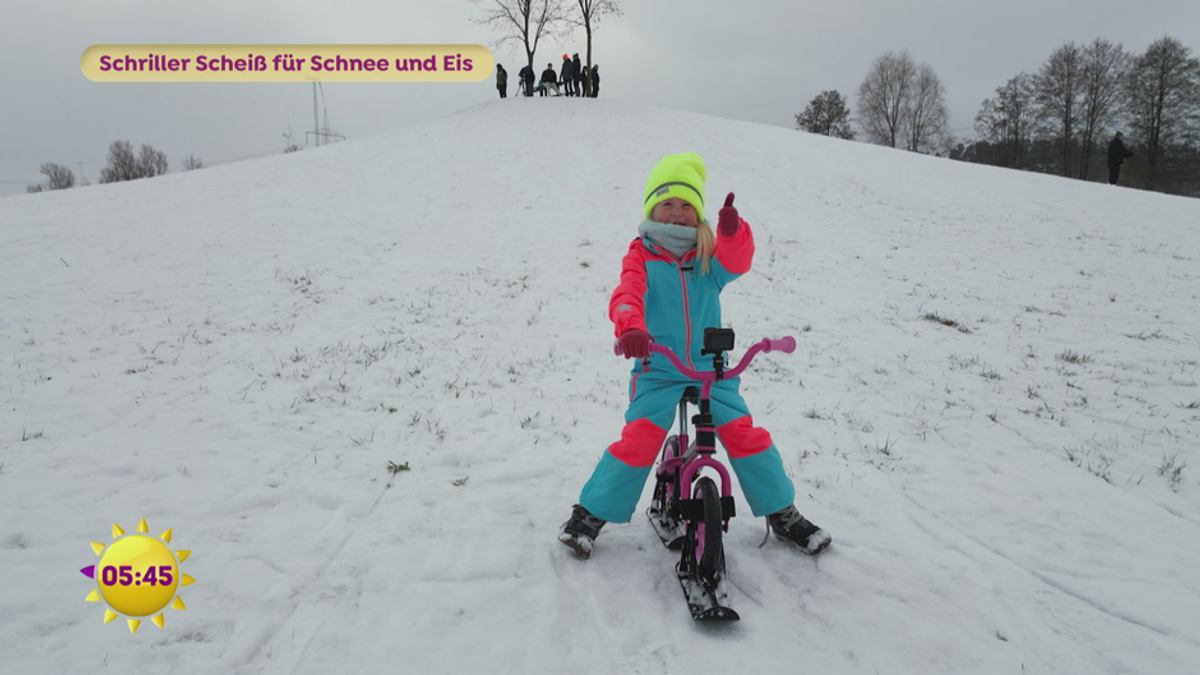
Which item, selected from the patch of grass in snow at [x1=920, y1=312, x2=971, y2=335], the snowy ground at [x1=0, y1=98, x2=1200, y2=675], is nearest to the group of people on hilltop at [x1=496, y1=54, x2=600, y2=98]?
the snowy ground at [x1=0, y1=98, x2=1200, y2=675]

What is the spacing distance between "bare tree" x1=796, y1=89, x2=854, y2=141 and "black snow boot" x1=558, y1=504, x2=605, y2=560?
56201mm

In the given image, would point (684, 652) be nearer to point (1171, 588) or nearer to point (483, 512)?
point (483, 512)

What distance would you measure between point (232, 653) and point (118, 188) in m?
18.4

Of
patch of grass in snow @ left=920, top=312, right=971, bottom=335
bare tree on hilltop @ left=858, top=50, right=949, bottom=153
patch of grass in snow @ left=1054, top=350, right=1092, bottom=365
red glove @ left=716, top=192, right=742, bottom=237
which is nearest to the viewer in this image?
red glove @ left=716, top=192, right=742, bottom=237

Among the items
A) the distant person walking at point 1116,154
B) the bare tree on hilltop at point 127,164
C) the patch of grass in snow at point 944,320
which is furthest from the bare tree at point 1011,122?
the bare tree on hilltop at point 127,164

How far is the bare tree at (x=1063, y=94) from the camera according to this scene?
3531 cm

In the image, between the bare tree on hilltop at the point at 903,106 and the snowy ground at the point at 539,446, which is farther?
the bare tree on hilltop at the point at 903,106

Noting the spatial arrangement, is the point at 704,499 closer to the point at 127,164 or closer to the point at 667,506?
the point at 667,506

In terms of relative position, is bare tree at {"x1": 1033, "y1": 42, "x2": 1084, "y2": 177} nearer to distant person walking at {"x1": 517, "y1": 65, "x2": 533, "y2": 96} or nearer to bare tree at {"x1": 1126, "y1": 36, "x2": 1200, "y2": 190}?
bare tree at {"x1": 1126, "y1": 36, "x2": 1200, "y2": 190}

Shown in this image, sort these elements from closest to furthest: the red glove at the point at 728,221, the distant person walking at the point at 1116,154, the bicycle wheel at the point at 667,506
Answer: the red glove at the point at 728,221 < the bicycle wheel at the point at 667,506 < the distant person walking at the point at 1116,154

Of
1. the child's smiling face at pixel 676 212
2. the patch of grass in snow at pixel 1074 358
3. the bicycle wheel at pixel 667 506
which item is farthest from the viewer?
the patch of grass in snow at pixel 1074 358

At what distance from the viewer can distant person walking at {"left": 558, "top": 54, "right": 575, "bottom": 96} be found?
3167cm

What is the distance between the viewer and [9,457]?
4180mm

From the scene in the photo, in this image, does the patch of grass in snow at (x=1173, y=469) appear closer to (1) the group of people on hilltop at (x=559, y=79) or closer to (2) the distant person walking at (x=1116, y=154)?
(2) the distant person walking at (x=1116, y=154)
